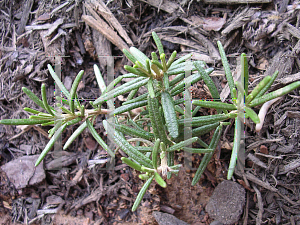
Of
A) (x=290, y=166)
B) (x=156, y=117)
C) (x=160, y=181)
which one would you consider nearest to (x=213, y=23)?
(x=156, y=117)

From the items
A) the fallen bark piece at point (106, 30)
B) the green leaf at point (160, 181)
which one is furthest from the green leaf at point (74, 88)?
the fallen bark piece at point (106, 30)

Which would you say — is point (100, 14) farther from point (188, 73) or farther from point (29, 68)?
point (188, 73)

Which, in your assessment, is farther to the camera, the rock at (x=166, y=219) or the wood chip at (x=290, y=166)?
the rock at (x=166, y=219)

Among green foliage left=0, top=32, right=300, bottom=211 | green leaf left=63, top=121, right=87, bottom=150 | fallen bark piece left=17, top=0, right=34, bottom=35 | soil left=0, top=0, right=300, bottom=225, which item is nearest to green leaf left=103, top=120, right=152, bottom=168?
green foliage left=0, top=32, right=300, bottom=211

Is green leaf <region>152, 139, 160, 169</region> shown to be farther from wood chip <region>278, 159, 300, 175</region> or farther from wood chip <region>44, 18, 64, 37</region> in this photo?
wood chip <region>44, 18, 64, 37</region>

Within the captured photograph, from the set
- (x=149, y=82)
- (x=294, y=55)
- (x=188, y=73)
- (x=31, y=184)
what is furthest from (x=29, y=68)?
(x=294, y=55)

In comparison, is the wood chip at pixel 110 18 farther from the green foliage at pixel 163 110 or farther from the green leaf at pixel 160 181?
the green leaf at pixel 160 181

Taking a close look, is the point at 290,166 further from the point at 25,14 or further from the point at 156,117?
the point at 25,14
